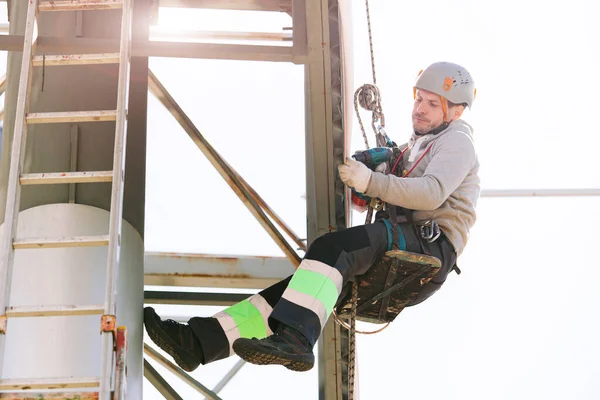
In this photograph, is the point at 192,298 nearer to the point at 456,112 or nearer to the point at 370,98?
the point at 370,98

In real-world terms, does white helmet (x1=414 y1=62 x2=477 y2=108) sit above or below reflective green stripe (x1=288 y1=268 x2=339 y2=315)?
above

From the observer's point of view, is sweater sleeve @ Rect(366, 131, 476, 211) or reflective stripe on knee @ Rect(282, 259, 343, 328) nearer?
reflective stripe on knee @ Rect(282, 259, 343, 328)

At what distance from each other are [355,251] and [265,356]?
945mm

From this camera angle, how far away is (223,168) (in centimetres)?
827

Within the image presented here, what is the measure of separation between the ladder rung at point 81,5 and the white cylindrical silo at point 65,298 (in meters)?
1.13

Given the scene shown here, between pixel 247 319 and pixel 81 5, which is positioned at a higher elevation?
pixel 81 5

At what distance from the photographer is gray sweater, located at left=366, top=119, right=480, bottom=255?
635 cm

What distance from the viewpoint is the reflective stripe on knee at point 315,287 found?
19.6ft

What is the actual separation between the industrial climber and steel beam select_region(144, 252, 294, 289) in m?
1.98

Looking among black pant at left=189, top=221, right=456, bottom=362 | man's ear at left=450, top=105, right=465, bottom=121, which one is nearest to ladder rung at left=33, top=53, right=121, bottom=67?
black pant at left=189, top=221, right=456, bottom=362

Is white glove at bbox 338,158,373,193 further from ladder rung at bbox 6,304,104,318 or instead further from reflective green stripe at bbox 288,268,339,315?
ladder rung at bbox 6,304,104,318

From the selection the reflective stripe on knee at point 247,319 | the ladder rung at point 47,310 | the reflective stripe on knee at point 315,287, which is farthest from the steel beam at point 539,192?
the ladder rung at point 47,310

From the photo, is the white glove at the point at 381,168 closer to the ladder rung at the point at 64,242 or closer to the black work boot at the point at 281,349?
the black work boot at the point at 281,349

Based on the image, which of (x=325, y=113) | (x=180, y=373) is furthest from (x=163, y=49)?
(x=180, y=373)
